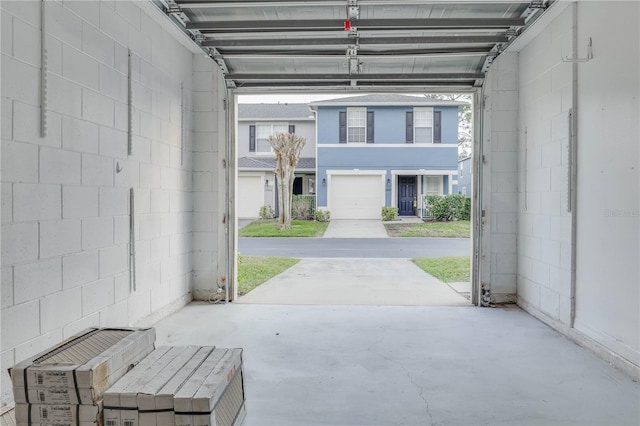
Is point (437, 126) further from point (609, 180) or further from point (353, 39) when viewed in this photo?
point (609, 180)

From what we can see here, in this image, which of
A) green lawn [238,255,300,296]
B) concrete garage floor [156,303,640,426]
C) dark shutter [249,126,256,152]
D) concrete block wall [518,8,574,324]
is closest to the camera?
concrete garage floor [156,303,640,426]

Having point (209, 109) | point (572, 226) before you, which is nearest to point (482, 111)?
point (572, 226)

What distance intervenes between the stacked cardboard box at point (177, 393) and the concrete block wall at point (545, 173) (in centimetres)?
342

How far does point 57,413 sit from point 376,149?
16.8 m

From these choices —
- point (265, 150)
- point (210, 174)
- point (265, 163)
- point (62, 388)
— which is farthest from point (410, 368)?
point (265, 150)

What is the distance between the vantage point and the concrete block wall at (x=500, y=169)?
5566 mm

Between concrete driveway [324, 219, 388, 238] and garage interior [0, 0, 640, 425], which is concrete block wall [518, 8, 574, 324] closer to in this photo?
garage interior [0, 0, 640, 425]

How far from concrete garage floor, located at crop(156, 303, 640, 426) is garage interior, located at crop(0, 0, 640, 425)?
0.07 ft

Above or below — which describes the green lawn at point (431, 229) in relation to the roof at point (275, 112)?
below

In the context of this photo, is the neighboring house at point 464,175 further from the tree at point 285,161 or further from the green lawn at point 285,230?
the tree at point 285,161

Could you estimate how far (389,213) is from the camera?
57.8ft

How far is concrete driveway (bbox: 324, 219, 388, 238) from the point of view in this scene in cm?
1480

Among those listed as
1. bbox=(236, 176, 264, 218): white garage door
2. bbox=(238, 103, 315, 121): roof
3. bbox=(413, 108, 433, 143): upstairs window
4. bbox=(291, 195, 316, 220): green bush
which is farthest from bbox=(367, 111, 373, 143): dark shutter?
bbox=(236, 176, 264, 218): white garage door

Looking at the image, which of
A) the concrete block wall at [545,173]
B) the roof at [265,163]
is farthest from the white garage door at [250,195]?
the concrete block wall at [545,173]
